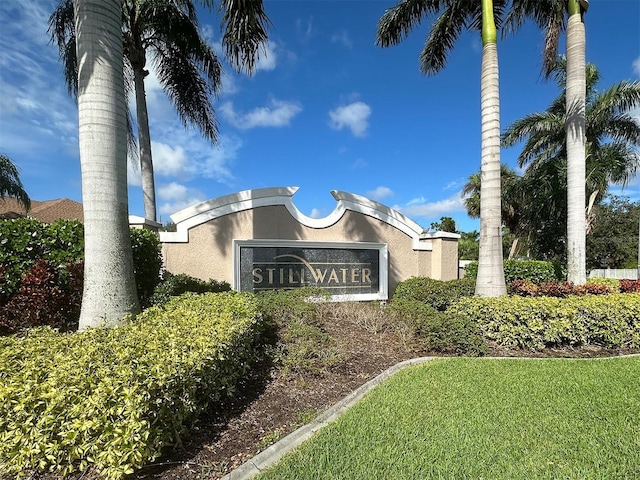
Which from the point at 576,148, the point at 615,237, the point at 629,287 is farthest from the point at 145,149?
the point at 615,237

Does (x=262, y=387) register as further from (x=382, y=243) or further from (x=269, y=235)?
(x=382, y=243)

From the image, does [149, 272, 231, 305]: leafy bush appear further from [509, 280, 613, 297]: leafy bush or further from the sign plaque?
[509, 280, 613, 297]: leafy bush

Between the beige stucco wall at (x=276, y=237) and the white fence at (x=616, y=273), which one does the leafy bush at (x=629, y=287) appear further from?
the white fence at (x=616, y=273)

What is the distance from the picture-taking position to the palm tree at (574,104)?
9.88 m

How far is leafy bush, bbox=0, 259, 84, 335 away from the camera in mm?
5242

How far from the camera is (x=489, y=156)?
309 inches

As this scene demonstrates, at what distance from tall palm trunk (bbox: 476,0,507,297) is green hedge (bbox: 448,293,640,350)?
950 millimetres

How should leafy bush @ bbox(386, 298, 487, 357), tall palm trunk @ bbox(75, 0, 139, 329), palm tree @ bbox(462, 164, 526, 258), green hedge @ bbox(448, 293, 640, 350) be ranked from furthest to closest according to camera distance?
1. palm tree @ bbox(462, 164, 526, 258)
2. green hedge @ bbox(448, 293, 640, 350)
3. leafy bush @ bbox(386, 298, 487, 357)
4. tall palm trunk @ bbox(75, 0, 139, 329)

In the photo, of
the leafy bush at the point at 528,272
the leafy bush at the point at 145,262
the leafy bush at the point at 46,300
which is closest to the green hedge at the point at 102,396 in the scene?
the leafy bush at the point at 46,300

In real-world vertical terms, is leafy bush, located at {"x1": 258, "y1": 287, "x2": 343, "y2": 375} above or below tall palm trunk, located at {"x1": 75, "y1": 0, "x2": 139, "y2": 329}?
below

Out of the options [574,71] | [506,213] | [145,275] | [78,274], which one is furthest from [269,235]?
[506,213]

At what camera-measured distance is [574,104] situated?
10.2 meters

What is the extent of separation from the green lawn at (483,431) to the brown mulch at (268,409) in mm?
425

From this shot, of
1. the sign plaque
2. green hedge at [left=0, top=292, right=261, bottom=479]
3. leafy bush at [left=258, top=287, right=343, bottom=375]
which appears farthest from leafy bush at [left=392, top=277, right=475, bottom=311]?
green hedge at [left=0, top=292, right=261, bottom=479]
